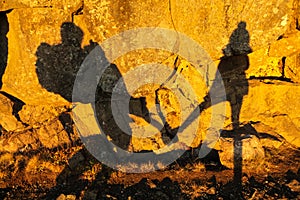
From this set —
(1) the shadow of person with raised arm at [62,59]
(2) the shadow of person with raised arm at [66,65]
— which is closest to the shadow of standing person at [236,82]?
(2) the shadow of person with raised arm at [66,65]

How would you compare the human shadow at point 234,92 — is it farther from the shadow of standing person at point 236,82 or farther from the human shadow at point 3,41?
the human shadow at point 3,41

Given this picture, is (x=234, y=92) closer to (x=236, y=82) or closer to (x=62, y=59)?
(x=236, y=82)

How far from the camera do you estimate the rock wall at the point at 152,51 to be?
8336 millimetres

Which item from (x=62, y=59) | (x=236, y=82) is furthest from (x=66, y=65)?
(x=236, y=82)

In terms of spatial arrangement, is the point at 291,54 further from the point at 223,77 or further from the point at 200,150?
the point at 200,150

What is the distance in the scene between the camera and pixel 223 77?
33.7 feet


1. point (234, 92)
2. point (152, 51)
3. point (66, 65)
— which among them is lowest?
point (234, 92)

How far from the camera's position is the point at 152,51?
9.41 meters

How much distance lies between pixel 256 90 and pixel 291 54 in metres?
1.81

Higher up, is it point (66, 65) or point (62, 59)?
point (62, 59)

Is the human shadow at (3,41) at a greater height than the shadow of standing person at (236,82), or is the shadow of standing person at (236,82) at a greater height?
the human shadow at (3,41)

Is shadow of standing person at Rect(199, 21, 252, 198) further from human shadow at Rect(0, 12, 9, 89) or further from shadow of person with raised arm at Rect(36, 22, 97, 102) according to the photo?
human shadow at Rect(0, 12, 9, 89)

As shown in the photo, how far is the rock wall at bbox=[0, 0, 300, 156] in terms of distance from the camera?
834 cm

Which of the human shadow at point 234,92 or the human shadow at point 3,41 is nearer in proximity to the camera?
the human shadow at point 3,41
